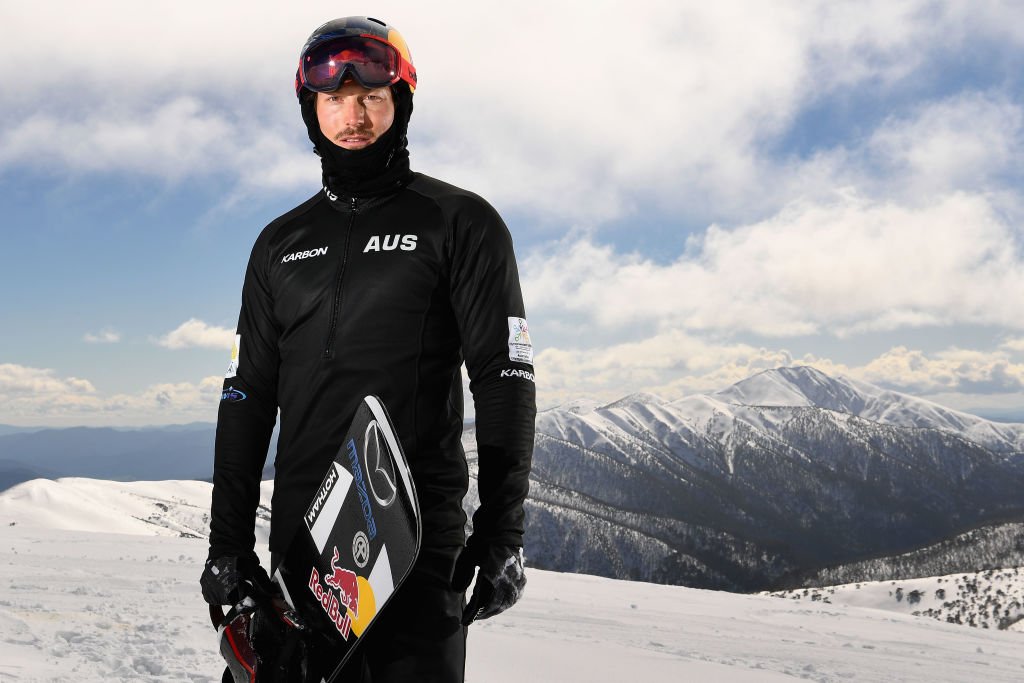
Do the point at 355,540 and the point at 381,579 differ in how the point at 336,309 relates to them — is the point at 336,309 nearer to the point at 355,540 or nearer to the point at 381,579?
the point at 355,540

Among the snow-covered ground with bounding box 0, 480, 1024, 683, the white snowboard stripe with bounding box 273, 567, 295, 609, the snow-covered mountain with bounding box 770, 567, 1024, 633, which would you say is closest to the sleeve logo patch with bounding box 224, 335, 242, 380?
the white snowboard stripe with bounding box 273, 567, 295, 609

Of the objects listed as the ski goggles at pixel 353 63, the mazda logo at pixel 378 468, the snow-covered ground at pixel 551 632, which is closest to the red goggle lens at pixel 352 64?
the ski goggles at pixel 353 63

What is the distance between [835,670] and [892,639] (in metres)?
4.59

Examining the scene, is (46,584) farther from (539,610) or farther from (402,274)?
(402,274)

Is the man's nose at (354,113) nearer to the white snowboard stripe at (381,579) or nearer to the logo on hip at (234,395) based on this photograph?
Result: the logo on hip at (234,395)

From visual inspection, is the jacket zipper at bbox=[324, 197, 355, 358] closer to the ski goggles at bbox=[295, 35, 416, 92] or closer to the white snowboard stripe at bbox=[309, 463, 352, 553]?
the white snowboard stripe at bbox=[309, 463, 352, 553]

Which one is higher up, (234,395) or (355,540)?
(234,395)

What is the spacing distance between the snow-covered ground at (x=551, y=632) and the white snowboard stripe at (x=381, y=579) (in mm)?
4517

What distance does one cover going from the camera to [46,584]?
10.3 metres

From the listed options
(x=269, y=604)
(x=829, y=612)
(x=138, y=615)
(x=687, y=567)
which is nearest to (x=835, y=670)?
(x=829, y=612)

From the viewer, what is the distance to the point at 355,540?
99.3 inches

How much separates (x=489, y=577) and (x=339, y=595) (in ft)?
1.89

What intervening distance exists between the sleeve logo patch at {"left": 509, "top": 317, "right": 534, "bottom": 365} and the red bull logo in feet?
2.82

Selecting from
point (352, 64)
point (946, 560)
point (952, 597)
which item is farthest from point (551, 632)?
point (946, 560)
